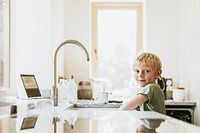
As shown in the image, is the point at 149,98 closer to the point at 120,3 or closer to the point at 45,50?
the point at 45,50

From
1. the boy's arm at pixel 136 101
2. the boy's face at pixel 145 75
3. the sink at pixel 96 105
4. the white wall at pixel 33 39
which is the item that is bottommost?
the sink at pixel 96 105

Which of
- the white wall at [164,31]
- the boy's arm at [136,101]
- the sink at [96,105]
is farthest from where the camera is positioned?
the white wall at [164,31]

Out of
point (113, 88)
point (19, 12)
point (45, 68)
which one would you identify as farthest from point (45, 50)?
point (113, 88)

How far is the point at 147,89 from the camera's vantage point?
2.07 metres

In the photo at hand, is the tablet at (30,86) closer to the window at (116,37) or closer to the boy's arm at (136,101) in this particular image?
the boy's arm at (136,101)

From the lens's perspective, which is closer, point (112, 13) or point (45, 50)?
point (45, 50)

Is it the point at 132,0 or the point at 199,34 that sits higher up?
the point at 132,0

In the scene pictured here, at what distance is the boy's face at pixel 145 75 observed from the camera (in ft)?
7.43

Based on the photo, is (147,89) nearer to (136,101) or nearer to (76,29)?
(136,101)

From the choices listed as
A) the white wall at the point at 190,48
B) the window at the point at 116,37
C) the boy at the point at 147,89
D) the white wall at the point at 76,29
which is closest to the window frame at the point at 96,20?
the window at the point at 116,37

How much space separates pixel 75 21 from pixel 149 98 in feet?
7.09

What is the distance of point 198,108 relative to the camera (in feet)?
10.8

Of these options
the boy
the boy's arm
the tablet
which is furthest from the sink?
the boy's arm

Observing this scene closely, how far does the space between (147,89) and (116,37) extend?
225 centimetres
